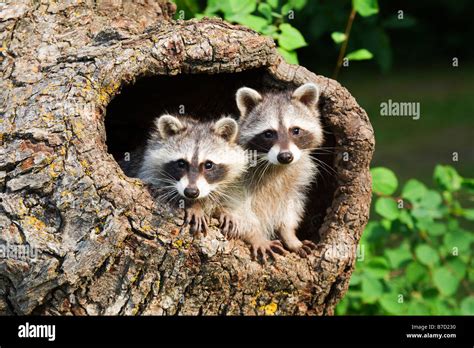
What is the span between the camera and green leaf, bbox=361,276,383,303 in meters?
6.58

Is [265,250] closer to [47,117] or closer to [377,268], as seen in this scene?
[47,117]

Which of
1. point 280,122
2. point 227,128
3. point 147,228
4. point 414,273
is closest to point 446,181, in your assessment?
point 414,273

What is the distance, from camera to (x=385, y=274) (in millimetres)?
6711

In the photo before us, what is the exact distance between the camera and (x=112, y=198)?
15.4ft

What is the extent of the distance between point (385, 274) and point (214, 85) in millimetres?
2162

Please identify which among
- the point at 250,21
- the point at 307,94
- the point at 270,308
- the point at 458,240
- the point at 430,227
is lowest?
the point at 270,308

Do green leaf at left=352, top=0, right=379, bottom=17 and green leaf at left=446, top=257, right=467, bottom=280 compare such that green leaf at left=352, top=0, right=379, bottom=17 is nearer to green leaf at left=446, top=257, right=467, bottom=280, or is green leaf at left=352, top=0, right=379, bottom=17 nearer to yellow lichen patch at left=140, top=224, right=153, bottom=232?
green leaf at left=446, top=257, right=467, bottom=280

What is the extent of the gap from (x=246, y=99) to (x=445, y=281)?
245 centimetres

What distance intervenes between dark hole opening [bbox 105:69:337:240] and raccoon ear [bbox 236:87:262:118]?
0.73ft

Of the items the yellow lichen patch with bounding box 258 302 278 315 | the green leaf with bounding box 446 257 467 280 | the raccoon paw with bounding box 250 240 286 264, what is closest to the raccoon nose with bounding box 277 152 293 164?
the raccoon paw with bounding box 250 240 286 264

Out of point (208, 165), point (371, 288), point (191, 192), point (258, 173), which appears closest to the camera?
point (191, 192)

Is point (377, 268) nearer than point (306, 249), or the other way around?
point (306, 249)

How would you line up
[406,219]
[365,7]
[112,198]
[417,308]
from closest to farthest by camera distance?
[112,198]
[365,7]
[406,219]
[417,308]

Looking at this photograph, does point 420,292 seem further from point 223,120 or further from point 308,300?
point 223,120
